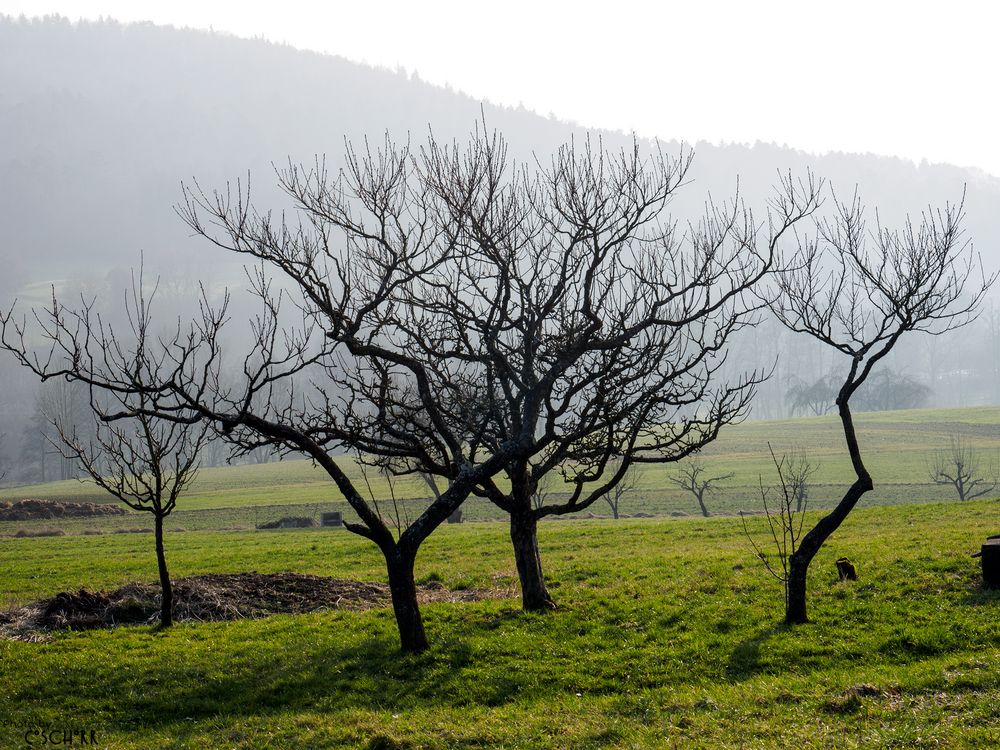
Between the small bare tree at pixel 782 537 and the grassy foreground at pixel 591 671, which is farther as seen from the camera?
the small bare tree at pixel 782 537

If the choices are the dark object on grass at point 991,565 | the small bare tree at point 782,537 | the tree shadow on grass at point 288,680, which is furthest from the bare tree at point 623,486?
the tree shadow on grass at point 288,680

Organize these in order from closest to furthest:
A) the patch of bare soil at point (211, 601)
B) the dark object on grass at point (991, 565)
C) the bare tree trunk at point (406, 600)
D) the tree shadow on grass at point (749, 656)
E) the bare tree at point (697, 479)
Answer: the tree shadow on grass at point (749, 656), the bare tree trunk at point (406, 600), the dark object on grass at point (991, 565), the patch of bare soil at point (211, 601), the bare tree at point (697, 479)

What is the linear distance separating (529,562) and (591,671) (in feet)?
15.7

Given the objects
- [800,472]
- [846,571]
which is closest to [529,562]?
[846,571]

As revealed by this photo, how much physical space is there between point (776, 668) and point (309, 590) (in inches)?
539

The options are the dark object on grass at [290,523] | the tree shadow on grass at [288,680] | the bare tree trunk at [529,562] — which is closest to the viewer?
the tree shadow on grass at [288,680]

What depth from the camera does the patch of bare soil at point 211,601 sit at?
66.9 ft

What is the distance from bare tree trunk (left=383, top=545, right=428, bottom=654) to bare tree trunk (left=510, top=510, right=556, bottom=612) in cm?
351

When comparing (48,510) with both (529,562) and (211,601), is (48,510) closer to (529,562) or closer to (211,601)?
(211,601)

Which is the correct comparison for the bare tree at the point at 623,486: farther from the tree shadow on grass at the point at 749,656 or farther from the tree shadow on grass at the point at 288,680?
the tree shadow on grass at the point at 288,680

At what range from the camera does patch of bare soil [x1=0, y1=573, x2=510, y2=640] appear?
2039 cm

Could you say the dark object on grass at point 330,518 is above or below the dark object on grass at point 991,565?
below

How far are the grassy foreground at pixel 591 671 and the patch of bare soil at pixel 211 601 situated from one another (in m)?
1.61

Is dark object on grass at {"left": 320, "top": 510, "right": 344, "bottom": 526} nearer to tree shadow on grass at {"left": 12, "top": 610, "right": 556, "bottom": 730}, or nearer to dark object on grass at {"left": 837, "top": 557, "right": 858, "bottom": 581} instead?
tree shadow on grass at {"left": 12, "top": 610, "right": 556, "bottom": 730}
